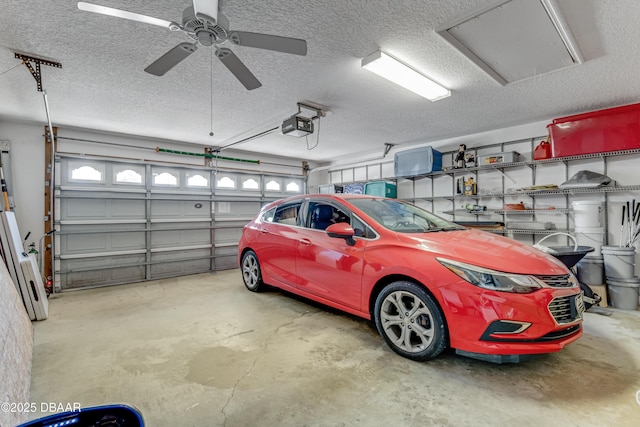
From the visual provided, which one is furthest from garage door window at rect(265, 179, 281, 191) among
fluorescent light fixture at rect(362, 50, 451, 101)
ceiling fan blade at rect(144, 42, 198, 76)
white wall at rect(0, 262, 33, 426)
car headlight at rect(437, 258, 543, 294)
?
car headlight at rect(437, 258, 543, 294)

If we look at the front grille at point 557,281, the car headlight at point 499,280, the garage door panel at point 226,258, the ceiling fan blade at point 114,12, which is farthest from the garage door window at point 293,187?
the front grille at point 557,281

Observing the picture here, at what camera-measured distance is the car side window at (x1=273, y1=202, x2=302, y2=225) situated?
3.31 m

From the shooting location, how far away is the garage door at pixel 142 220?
456 centimetres

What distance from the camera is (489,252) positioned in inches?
78.5

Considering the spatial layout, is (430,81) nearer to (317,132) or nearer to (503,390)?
(317,132)

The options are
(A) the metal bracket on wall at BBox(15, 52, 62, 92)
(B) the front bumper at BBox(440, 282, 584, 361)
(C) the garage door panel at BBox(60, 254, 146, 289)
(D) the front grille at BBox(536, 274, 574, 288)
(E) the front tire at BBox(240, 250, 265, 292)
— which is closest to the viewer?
(B) the front bumper at BBox(440, 282, 584, 361)

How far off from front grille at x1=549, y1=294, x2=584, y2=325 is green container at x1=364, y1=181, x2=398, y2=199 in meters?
3.95

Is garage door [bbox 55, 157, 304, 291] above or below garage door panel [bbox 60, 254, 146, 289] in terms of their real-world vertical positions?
above

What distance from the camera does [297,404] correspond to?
161 cm

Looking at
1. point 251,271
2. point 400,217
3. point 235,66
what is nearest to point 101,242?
point 251,271

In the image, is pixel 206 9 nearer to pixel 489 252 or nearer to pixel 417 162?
pixel 489 252

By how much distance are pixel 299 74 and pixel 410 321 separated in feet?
8.19

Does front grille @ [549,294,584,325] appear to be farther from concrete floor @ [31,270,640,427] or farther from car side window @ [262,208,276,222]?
car side window @ [262,208,276,222]

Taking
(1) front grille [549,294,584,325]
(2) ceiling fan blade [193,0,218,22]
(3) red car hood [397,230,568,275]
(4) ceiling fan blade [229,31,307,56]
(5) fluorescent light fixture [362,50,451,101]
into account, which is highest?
(5) fluorescent light fixture [362,50,451,101]
